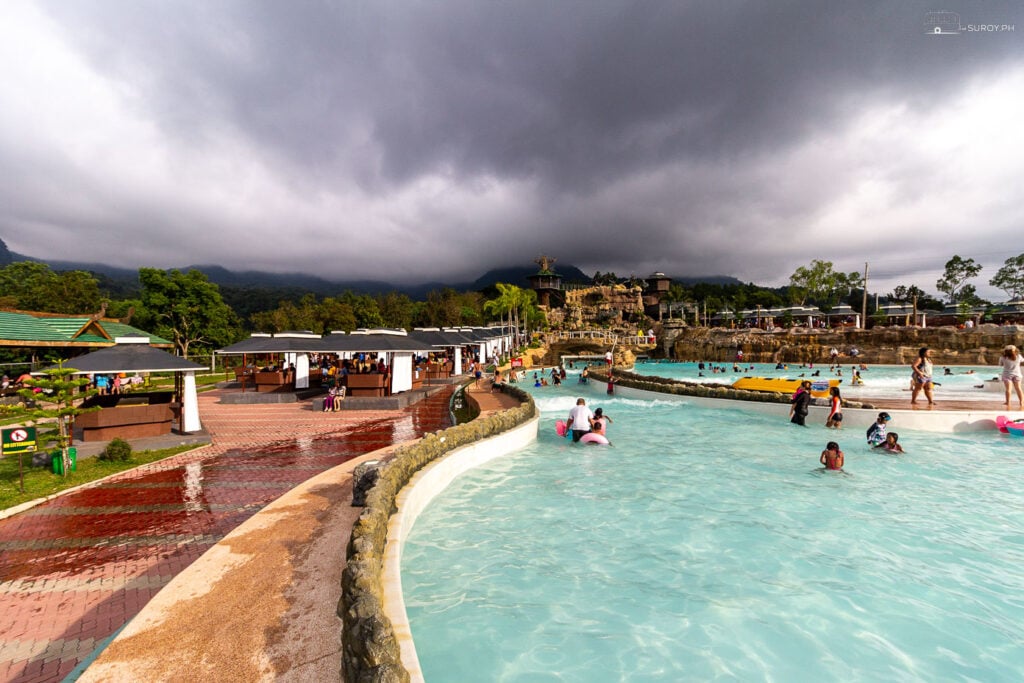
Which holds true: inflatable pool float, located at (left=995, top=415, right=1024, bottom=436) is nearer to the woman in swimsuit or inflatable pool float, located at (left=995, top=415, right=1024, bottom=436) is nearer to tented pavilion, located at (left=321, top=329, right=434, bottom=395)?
the woman in swimsuit

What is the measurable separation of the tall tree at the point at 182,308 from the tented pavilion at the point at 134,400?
102 ft

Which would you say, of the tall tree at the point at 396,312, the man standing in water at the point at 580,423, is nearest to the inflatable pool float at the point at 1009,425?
the man standing in water at the point at 580,423

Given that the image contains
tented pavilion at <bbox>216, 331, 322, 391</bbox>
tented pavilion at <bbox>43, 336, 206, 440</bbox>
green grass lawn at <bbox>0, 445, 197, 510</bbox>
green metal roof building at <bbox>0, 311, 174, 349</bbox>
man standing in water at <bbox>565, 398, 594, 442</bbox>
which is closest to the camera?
green grass lawn at <bbox>0, 445, 197, 510</bbox>

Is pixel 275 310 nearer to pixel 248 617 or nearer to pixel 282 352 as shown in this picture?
pixel 282 352

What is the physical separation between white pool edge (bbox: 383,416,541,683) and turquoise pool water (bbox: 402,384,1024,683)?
354 mm

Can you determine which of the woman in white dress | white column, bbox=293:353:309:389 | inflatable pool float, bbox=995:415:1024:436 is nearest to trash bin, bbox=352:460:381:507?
white column, bbox=293:353:309:389

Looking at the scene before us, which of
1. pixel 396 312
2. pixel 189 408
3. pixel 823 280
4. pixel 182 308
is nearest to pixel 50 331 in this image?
pixel 189 408

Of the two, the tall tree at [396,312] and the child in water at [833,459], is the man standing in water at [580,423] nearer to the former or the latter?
the child in water at [833,459]

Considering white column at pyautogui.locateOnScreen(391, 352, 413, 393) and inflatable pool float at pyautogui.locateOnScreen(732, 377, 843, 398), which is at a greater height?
white column at pyautogui.locateOnScreen(391, 352, 413, 393)

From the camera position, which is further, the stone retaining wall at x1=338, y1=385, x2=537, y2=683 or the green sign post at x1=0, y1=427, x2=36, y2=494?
the green sign post at x1=0, y1=427, x2=36, y2=494

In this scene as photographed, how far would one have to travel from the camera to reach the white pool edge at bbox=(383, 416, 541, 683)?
11.4 feet

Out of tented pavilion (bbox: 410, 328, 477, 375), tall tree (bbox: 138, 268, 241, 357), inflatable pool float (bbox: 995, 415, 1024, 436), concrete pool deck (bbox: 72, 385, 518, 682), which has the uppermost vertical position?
tall tree (bbox: 138, 268, 241, 357)

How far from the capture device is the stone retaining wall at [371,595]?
9.57 feet

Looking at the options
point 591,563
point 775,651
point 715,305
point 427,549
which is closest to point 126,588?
point 427,549
